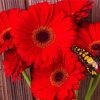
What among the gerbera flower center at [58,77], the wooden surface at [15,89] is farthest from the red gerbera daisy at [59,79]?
the wooden surface at [15,89]

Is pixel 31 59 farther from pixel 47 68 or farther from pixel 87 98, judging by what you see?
pixel 87 98

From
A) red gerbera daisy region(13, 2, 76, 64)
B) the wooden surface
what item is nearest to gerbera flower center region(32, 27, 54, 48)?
red gerbera daisy region(13, 2, 76, 64)

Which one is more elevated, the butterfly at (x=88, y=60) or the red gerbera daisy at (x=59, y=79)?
the butterfly at (x=88, y=60)

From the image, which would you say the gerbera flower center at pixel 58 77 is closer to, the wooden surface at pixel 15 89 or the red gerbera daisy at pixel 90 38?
the red gerbera daisy at pixel 90 38

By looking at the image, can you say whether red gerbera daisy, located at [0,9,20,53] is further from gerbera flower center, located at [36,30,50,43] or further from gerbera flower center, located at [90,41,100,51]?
gerbera flower center, located at [90,41,100,51]

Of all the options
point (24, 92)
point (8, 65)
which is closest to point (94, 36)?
point (8, 65)

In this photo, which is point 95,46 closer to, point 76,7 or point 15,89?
point 76,7

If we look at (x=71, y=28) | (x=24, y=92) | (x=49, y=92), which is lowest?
(x=24, y=92)
